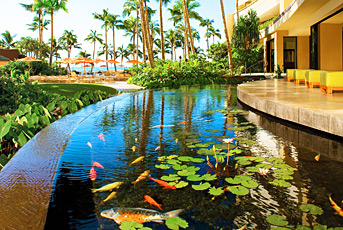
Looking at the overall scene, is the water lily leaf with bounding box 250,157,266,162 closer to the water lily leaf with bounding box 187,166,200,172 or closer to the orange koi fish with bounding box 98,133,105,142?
the water lily leaf with bounding box 187,166,200,172

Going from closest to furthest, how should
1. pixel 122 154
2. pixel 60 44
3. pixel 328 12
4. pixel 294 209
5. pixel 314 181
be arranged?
1. pixel 294 209
2. pixel 314 181
3. pixel 122 154
4. pixel 328 12
5. pixel 60 44

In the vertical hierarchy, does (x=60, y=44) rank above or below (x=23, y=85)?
above

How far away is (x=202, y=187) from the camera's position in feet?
9.66

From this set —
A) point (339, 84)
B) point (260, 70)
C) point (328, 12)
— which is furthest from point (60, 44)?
point (339, 84)

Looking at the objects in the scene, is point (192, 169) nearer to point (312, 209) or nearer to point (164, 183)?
point (164, 183)

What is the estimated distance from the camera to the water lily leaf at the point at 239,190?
9.19 ft

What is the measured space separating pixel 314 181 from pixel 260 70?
33.8 meters

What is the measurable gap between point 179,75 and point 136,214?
19290 millimetres

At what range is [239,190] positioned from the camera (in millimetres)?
2859

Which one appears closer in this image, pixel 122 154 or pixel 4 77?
pixel 122 154

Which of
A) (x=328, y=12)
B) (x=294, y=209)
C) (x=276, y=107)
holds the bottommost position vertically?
(x=294, y=209)

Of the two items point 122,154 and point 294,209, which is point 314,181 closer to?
point 294,209

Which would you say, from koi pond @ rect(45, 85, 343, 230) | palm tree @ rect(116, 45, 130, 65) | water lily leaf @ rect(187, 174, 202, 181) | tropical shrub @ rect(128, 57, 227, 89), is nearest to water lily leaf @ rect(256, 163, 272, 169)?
koi pond @ rect(45, 85, 343, 230)

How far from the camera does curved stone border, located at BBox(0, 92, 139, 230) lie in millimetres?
2154
